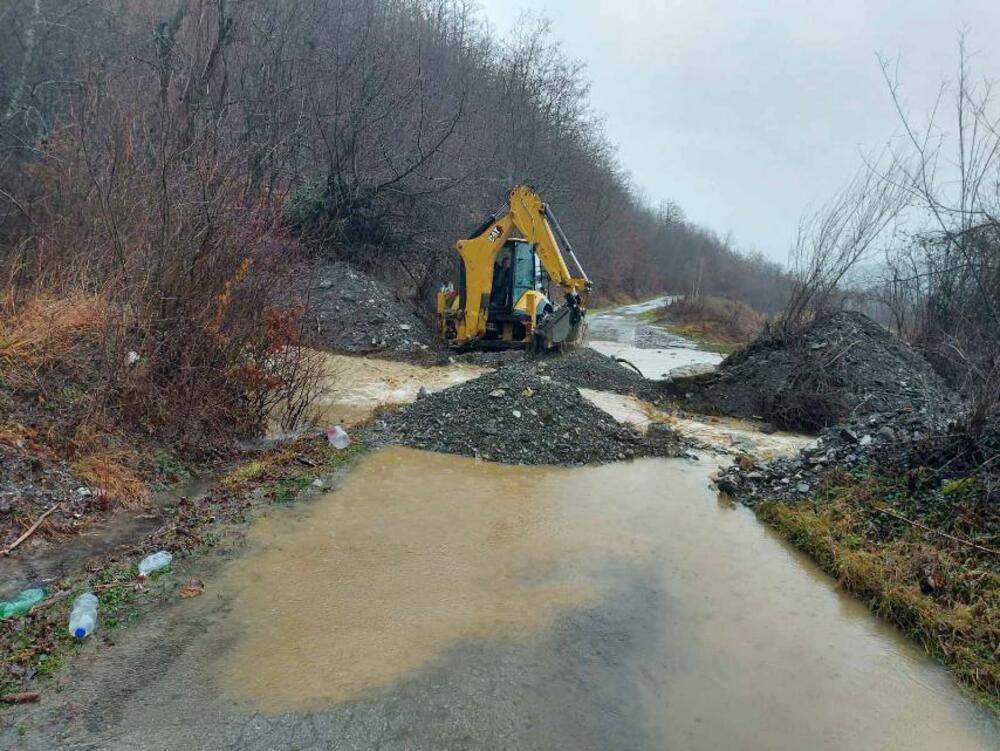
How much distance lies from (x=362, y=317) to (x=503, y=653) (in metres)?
12.0

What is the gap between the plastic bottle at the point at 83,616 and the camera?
3.64 metres

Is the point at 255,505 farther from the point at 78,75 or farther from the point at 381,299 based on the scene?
the point at 78,75

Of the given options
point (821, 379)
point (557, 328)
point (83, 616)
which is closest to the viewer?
point (83, 616)

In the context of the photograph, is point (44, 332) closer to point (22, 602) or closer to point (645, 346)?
point (22, 602)

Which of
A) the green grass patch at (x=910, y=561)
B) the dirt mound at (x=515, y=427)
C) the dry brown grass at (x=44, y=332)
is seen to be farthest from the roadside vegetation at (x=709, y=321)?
the dry brown grass at (x=44, y=332)

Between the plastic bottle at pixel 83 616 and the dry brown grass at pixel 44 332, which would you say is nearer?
the plastic bottle at pixel 83 616

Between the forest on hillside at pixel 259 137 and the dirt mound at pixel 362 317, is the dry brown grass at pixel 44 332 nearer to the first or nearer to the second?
the forest on hillside at pixel 259 137

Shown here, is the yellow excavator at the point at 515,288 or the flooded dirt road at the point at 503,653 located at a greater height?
the yellow excavator at the point at 515,288

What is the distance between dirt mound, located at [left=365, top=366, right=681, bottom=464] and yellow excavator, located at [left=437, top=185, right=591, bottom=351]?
4503 mm

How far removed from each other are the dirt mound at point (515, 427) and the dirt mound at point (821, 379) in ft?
11.3

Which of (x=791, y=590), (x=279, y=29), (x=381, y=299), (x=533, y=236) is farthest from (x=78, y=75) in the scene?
(x=791, y=590)

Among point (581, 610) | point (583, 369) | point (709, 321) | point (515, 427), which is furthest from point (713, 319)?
point (581, 610)

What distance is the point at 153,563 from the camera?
4.51m

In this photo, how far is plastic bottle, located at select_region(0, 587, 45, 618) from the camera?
371cm
